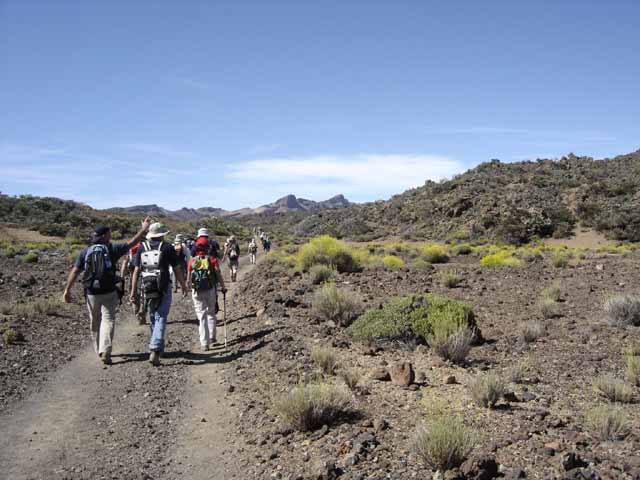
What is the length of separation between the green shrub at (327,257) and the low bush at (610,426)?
14582 mm

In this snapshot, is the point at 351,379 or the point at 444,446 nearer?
the point at 444,446

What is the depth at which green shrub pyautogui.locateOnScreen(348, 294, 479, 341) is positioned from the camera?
29.3 ft

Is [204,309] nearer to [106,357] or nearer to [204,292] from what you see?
[204,292]

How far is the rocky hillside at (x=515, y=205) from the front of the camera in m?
39.9

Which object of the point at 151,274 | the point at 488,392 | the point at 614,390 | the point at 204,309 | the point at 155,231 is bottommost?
the point at 614,390

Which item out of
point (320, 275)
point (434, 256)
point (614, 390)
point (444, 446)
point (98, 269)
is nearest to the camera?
point (444, 446)

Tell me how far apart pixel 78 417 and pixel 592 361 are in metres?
7.25

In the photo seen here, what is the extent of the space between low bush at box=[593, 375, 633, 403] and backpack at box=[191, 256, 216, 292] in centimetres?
603

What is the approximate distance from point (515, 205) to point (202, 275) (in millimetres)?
42275

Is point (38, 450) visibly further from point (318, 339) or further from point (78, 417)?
point (318, 339)

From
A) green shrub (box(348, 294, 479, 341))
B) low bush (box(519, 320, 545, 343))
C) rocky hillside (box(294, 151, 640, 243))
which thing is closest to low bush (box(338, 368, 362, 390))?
green shrub (box(348, 294, 479, 341))

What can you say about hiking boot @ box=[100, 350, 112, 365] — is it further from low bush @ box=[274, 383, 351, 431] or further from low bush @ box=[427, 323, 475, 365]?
low bush @ box=[427, 323, 475, 365]

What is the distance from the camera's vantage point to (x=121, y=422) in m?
5.86

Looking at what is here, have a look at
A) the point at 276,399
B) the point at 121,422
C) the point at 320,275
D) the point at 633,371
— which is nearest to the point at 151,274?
the point at 121,422
